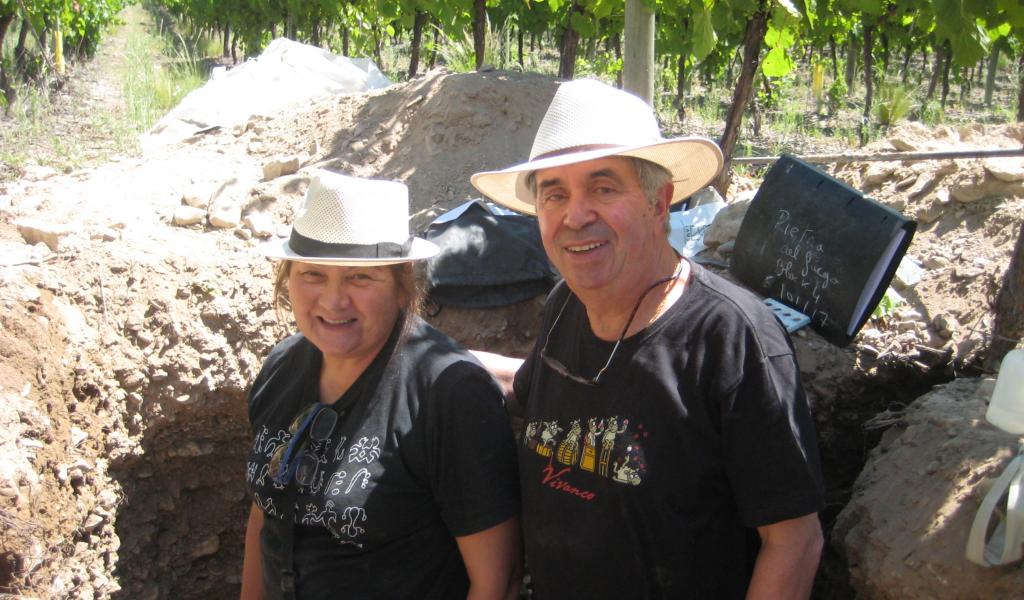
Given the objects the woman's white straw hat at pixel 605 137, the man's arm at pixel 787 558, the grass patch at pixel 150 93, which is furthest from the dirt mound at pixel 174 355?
the grass patch at pixel 150 93

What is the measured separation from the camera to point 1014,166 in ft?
12.0

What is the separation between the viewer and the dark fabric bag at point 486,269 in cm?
360

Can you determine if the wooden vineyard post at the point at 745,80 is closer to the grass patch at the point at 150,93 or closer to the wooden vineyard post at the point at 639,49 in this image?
the wooden vineyard post at the point at 639,49

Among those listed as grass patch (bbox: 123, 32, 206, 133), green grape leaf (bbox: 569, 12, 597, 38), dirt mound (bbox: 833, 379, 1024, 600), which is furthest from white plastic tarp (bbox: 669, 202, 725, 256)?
grass patch (bbox: 123, 32, 206, 133)

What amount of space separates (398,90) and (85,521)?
3.63 metres

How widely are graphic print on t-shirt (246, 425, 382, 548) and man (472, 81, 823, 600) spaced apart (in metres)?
0.39

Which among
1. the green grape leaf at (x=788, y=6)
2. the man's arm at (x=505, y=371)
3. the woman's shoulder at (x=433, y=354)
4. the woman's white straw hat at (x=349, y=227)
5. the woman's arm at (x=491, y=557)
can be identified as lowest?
the woman's arm at (x=491, y=557)

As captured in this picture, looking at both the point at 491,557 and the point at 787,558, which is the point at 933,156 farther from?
the point at 491,557

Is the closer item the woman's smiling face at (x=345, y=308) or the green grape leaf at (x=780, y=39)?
the woman's smiling face at (x=345, y=308)

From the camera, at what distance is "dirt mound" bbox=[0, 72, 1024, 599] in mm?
2967

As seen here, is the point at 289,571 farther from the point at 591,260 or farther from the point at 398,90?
the point at 398,90

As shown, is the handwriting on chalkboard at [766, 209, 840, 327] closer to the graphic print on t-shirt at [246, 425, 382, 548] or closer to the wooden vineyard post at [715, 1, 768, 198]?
the wooden vineyard post at [715, 1, 768, 198]

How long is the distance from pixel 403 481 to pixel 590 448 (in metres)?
0.48

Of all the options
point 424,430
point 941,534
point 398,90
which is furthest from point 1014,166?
point 398,90
